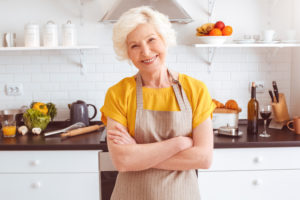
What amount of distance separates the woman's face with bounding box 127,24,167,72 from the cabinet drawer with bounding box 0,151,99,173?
1132mm

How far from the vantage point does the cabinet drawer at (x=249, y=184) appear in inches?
95.9

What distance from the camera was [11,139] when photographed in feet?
8.37

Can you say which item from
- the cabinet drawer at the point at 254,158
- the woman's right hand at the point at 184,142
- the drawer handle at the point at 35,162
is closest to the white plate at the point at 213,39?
the cabinet drawer at the point at 254,158

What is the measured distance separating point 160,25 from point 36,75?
198 cm

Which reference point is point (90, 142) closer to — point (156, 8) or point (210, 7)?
point (156, 8)

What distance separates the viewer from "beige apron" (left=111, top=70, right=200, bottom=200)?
1.46 meters

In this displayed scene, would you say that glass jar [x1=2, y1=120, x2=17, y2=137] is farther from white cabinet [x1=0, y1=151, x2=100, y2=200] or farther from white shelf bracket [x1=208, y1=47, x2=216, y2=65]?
white shelf bracket [x1=208, y1=47, x2=216, y2=65]

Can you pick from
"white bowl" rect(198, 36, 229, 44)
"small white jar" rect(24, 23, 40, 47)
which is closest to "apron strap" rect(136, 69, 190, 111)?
"white bowl" rect(198, 36, 229, 44)

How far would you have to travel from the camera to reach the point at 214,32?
108 inches

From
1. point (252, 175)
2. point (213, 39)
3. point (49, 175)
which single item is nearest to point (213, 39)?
point (213, 39)

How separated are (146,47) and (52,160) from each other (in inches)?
53.7

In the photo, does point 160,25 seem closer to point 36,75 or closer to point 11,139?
point 11,139

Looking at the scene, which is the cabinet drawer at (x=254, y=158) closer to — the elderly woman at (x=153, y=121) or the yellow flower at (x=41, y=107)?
the elderly woman at (x=153, y=121)

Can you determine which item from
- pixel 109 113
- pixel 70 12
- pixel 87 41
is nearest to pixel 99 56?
pixel 87 41
